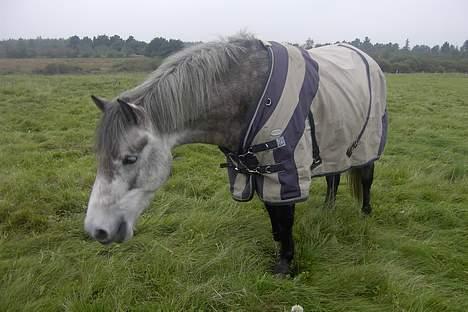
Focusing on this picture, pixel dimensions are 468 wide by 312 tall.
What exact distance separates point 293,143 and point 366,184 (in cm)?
175

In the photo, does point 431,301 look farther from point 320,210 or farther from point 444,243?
point 320,210

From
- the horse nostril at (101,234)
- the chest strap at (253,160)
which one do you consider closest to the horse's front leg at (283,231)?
the chest strap at (253,160)

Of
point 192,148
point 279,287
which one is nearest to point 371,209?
point 279,287

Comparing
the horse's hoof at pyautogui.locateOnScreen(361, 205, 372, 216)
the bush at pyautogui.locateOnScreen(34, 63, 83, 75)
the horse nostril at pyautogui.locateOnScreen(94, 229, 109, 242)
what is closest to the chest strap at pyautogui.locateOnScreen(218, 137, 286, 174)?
the horse nostril at pyautogui.locateOnScreen(94, 229, 109, 242)

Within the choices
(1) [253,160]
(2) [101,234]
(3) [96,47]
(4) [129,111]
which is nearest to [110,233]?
(2) [101,234]

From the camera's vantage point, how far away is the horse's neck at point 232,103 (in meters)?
2.39

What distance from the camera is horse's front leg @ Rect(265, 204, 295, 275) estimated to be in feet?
8.91

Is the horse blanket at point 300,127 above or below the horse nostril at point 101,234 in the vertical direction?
above

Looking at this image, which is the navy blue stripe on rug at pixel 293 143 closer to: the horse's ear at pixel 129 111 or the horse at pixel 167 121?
the horse at pixel 167 121

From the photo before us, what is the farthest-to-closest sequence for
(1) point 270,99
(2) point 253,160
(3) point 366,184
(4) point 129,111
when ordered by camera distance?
1. (3) point 366,184
2. (2) point 253,160
3. (1) point 270,99
4. (4) point 129,111

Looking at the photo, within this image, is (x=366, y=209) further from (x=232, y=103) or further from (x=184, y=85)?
(x=184, y=85)

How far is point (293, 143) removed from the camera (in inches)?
94.7

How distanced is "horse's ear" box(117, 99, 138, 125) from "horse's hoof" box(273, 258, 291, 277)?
1.58m

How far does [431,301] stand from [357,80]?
1.73m
